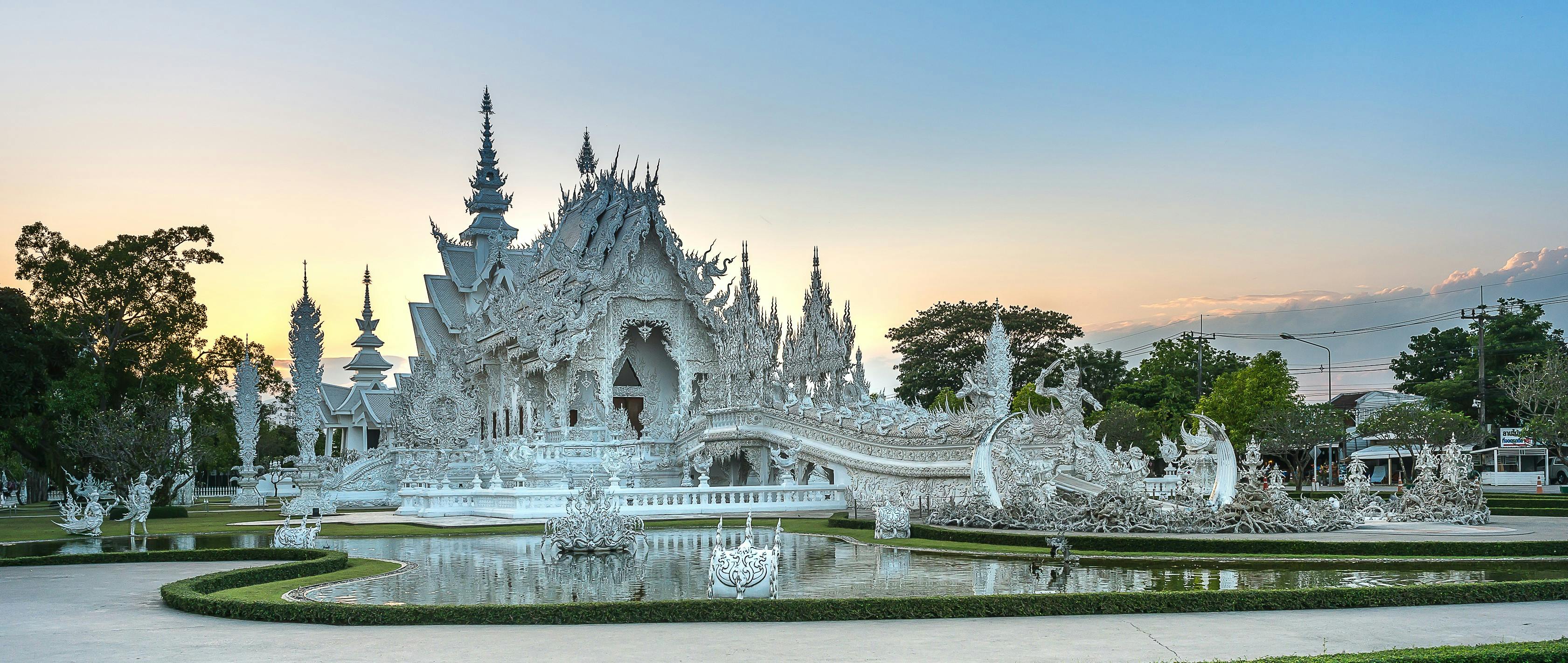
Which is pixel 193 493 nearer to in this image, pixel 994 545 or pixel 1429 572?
pixel 994 545

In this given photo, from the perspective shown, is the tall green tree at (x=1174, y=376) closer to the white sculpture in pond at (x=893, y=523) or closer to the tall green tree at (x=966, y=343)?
the tall green tree at (x=966, y=343)

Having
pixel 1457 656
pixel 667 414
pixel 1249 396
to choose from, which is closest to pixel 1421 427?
pixel 1249 396

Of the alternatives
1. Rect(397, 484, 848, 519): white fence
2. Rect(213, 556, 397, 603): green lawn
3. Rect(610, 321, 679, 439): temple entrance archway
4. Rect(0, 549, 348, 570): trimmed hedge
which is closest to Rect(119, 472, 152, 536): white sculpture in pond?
Rect(0, 549, 348, 570): trimmed hedge

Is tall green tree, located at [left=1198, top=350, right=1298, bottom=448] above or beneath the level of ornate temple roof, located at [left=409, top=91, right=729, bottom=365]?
beneath

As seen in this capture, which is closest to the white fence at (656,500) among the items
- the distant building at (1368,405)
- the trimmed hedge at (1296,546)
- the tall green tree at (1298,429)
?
the trimmed hedge at (1296,546)

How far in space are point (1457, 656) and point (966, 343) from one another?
176 ft

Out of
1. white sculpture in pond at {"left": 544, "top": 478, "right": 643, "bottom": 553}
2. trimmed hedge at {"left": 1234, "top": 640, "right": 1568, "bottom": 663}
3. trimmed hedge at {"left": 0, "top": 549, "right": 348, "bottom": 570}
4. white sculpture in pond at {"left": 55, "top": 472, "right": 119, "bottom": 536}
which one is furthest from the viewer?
white sculpture in pond at {"left": 55, "top": 472, "right": 119, "bottom": 536}

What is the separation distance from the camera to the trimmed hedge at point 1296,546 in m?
16.8

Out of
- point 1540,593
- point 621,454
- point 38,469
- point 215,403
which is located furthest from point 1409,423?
point 38,469

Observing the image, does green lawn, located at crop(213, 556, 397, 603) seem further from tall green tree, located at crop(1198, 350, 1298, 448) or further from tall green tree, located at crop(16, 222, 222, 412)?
tall green tree, located at crop(1198, 350, 1298, 448)

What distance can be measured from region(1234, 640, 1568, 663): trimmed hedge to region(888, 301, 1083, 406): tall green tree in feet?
169

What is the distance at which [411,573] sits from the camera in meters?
16.1

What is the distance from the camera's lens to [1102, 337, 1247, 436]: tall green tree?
56.4 m

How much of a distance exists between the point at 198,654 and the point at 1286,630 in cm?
893
